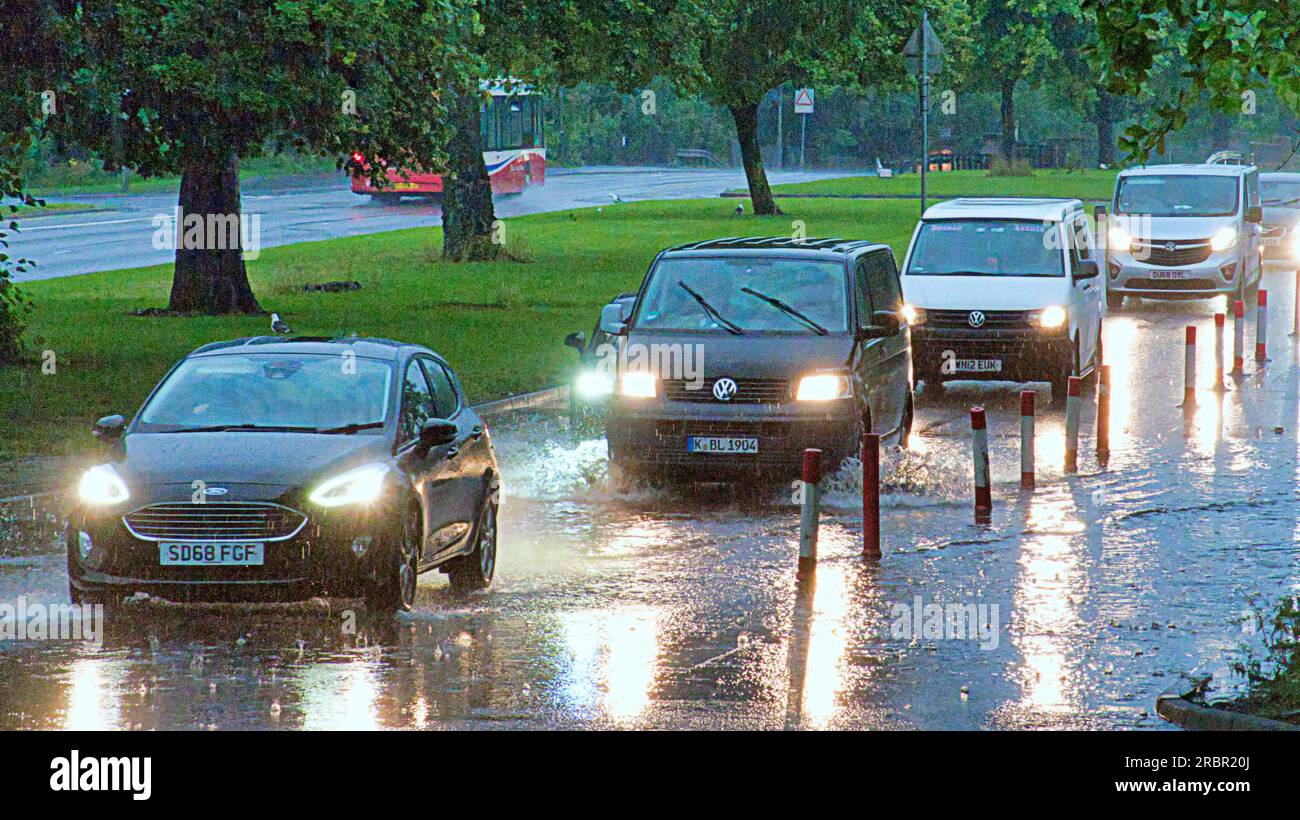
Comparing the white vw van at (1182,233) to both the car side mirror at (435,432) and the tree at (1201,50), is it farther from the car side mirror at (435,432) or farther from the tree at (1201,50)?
the car side mirror at (435,432)

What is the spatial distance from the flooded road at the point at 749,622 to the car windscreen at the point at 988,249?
528cm

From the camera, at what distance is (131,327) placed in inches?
1057

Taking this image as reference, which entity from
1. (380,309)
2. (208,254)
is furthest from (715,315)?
(380,309)

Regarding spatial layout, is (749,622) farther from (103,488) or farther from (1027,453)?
(1027,453)

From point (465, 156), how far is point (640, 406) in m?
25.3

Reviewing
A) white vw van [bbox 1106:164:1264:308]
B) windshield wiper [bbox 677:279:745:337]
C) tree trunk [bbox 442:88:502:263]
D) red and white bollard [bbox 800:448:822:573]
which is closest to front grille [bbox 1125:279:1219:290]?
white vw van [bbox 1106:164:1264:308]

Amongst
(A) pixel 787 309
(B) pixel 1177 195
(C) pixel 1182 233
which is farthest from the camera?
(B) pixel 1177 195

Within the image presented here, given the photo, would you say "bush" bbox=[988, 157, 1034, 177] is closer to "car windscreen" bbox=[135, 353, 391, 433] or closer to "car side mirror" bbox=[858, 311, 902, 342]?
"car side mirror" bbox=[858, 311, 902, 342]

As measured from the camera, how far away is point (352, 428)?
1124cm

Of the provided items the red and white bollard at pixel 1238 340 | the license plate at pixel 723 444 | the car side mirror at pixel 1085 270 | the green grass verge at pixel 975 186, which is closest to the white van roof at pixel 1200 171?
the red and white bollard at pixel 1238 340

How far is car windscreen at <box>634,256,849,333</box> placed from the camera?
1577 cm

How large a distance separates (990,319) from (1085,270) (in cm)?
124

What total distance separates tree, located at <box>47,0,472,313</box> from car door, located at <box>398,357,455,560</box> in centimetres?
903
